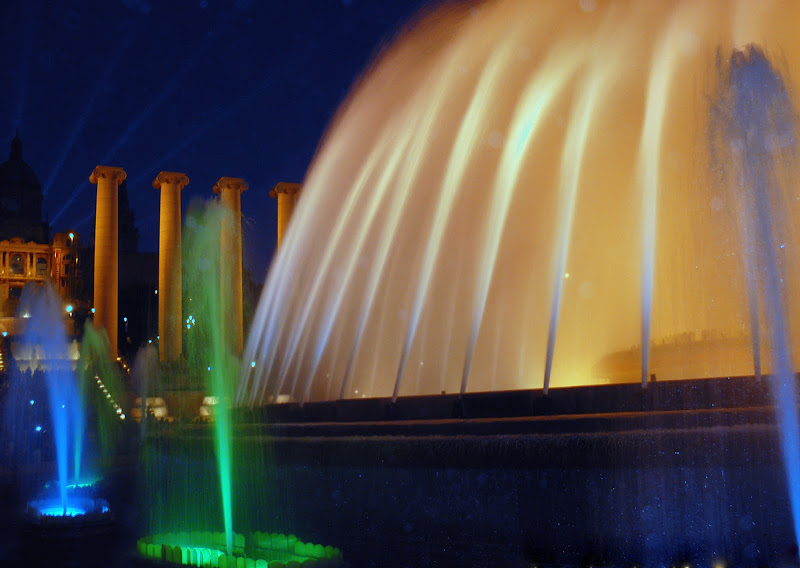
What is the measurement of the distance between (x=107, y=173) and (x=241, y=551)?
34.2 metres

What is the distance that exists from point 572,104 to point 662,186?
305 cm

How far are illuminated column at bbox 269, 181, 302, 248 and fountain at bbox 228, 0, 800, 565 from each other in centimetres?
824

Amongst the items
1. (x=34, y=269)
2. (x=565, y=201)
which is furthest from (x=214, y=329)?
(x=34, y=269)

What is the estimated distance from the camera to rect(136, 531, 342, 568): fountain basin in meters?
8.80

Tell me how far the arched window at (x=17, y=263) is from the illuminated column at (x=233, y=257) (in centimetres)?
4230

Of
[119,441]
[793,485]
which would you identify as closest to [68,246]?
[119,441]

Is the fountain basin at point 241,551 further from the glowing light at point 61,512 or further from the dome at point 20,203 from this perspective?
the dome at point 20,203

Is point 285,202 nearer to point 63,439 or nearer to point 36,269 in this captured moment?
point 63,439

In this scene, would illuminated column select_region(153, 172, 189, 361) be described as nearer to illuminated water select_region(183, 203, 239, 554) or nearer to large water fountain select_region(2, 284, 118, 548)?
illuminated water select_region(183, 203, 239, 554)

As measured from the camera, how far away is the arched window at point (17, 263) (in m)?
76.1

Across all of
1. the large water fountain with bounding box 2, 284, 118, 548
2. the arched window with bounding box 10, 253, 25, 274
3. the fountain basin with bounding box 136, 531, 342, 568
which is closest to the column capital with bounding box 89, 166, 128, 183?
the large water fountain with bounding box 2, 284, 118, 548

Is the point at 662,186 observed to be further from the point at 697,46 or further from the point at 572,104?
the point at 697,46

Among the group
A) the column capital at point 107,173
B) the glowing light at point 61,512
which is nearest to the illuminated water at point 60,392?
the glowing light at point 61,512

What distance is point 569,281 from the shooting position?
911 inches
